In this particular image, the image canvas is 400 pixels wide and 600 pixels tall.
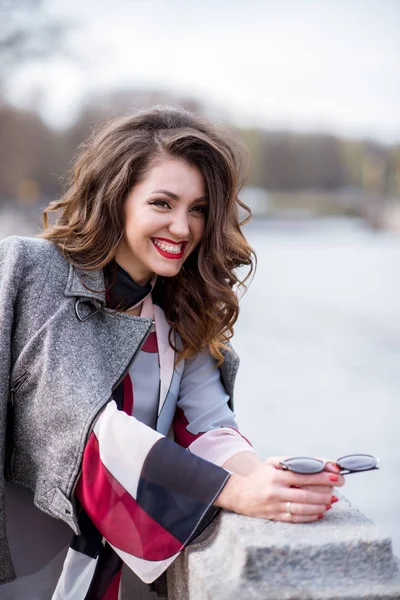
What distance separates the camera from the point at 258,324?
12.1m

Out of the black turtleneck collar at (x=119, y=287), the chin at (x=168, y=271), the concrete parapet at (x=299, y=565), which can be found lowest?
the concrete parapet at (x=299, y=565)

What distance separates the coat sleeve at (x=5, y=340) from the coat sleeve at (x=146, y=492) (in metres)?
0.36

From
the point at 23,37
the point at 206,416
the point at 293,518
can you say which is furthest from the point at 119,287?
the point at 23,37

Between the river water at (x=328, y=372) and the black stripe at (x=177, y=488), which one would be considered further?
the river water at (x=328, y=372)

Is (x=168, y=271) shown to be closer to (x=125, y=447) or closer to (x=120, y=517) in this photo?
(x=125, y=447)

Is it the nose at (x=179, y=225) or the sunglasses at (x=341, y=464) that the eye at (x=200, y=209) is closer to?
the nose at (x=179, y=225)

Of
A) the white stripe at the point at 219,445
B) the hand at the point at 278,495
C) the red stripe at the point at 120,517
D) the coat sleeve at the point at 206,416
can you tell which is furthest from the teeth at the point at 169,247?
the hand at the point at 278,495

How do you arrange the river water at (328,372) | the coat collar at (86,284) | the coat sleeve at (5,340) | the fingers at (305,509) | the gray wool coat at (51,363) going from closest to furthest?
the fingers at (305,509), the gray wool coat at (51,363), the coat sleeve at (5,340), the coat collar at (86,284), the river water at (328,372)

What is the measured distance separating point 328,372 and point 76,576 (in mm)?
6508

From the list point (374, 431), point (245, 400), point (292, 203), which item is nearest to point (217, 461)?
point (374, 431)

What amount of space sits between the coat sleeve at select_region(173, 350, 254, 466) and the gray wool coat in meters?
0.32

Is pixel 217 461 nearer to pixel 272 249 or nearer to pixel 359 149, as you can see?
pixel 272 249

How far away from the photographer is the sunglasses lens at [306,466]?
1934 millimetres

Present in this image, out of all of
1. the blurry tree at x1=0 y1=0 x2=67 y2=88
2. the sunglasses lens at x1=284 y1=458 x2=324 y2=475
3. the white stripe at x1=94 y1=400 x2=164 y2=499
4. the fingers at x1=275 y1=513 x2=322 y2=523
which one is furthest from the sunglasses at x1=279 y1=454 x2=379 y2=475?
the blurry tree at x1=0 y1=0 x2=67 y2=88
